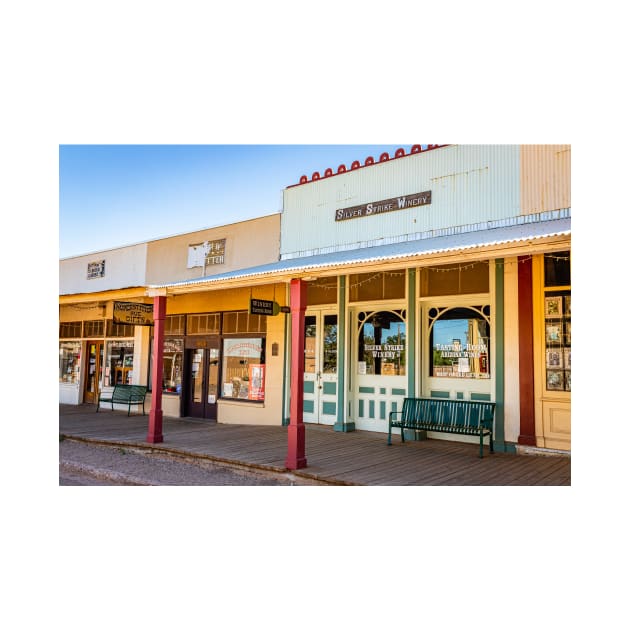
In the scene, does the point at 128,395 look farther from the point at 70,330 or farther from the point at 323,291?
the point at 323,291

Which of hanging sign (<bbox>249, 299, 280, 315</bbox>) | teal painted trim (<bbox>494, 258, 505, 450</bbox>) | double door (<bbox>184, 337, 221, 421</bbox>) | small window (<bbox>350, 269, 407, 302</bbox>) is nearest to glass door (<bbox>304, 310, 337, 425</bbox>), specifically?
small window (<bbox>350, 269, 407, 302</bbox>)

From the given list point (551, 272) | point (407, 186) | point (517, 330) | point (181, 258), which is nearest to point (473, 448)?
point (517, 330)

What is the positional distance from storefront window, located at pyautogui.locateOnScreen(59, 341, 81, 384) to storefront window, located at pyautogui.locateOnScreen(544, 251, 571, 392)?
13.0 metres

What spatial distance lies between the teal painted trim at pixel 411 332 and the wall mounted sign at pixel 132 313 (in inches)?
195

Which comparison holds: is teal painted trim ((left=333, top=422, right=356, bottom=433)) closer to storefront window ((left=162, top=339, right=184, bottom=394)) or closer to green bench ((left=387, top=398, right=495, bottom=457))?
green bench ((left=387, top=398, right=495, bottom=457))

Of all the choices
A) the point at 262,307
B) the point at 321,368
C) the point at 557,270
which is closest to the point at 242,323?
the point at 321,368

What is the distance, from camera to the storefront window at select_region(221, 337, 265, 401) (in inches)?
433

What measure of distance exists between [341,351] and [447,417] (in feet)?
7.78

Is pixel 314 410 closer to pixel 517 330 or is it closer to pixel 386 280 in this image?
pixel 386 280

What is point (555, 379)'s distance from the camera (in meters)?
7.36

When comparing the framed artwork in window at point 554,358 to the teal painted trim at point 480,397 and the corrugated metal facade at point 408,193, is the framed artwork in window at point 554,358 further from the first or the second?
the corrugated metal facade at point 408,193

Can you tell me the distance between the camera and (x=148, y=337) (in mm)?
13625

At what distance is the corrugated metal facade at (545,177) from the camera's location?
25.2 feet

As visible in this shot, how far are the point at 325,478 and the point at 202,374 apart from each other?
659 cm
